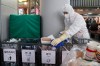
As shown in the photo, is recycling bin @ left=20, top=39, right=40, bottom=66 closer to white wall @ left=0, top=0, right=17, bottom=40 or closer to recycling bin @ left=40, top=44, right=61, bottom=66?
recycling bin @ left=40, top=44, right=61, bottom=66

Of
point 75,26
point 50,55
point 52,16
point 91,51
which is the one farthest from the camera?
point 52,16

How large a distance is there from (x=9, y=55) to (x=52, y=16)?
90 centimetres

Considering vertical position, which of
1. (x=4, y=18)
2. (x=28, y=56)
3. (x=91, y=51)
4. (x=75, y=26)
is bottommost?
(x=28, y=56)

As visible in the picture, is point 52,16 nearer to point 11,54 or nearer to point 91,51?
point 11,54

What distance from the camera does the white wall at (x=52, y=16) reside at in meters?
2.68

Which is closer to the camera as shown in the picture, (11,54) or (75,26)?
(11,54)

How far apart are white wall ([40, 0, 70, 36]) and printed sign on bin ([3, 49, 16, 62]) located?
0.80 metres

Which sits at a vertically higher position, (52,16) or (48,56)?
(52,16)

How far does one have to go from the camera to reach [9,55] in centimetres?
217

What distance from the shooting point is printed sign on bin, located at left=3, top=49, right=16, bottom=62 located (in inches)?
85.0

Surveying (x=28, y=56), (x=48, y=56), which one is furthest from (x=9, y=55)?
(x=48, y=56)

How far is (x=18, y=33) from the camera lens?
2.89 meters

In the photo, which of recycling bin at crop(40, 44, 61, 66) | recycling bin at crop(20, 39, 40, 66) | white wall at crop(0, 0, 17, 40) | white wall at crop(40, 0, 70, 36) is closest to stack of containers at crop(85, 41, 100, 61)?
recycling bin at crop(40, 44, 61, 66)

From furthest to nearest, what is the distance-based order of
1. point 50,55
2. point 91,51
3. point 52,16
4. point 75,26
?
1. point 52,16
2. point 75,26
3. point 50,55
4. point 91,51
